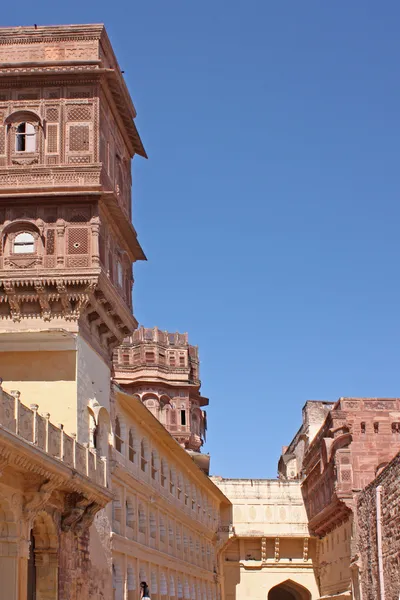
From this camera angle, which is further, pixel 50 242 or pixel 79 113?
pixel 79 113

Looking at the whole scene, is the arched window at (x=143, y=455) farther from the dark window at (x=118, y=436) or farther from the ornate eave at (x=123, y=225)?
the ornate eave at (x=123, y=225)

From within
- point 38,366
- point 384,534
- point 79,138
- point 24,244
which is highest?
point 79,138

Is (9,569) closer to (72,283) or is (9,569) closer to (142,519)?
(72,283)

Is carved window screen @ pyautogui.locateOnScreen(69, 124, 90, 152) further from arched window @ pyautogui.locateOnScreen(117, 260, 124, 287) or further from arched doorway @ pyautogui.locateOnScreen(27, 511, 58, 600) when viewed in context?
arched doorway @ pyautogui.locateOnScreen(27, 511, 58, 600)

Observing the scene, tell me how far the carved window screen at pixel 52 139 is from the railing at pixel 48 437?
7.77 meters

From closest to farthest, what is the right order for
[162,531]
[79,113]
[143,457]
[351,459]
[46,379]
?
1. [46,379]
2. [79,113]
3. [143,457]
4. [162,531]
5. [351,459]

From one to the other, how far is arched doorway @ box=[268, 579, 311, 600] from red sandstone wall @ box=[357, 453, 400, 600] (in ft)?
66.6

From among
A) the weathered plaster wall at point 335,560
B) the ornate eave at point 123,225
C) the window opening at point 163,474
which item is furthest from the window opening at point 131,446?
the weathered plaster wall at point 335,560

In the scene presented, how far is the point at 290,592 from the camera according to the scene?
67.8m

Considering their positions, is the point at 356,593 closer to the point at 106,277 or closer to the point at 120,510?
the point at 120,510

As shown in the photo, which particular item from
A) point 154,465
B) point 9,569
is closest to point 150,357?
point 154,465

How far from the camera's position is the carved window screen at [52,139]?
2564 cm

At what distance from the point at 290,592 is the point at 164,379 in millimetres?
17793

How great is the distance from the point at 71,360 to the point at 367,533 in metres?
17.1
